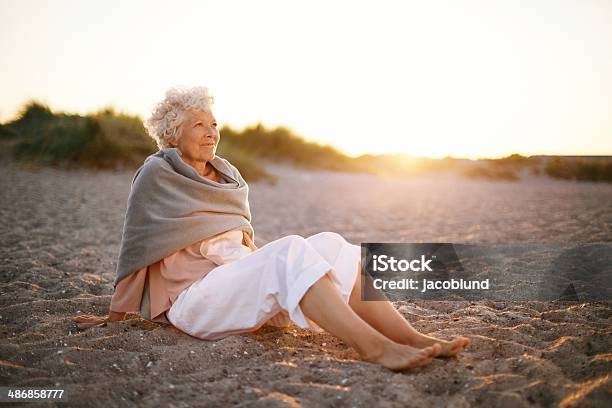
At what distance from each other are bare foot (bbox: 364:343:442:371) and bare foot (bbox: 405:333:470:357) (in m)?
0.11

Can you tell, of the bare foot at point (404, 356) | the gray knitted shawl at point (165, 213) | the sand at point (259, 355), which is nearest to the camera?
the sand at point (259, 355)

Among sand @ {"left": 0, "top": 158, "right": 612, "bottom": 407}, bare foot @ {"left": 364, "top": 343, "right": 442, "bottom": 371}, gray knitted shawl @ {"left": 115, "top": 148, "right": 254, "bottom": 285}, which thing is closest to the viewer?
sand @ {"left": 0, "top": 158, "right": 612, "bottom": 407}

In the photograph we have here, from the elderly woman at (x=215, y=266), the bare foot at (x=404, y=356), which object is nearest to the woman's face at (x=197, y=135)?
the elderly woman at (x=215, y=266)

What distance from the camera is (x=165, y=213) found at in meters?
2.99

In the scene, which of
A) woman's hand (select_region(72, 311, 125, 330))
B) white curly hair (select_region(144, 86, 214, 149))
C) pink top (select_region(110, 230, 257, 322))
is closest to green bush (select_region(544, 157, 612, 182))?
white curly hair (select_region(144, 86, 214, 149))

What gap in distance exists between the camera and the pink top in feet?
9.84

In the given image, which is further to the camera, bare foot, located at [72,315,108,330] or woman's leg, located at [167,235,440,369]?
bare foot, located at [72,315,108,330]

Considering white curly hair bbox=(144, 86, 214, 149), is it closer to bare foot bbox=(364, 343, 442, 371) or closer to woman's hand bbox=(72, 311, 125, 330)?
woman's hand bbox=(72, 311, 125, 330)

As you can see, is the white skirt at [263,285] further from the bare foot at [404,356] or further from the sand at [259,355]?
the bare foot at [404,356]

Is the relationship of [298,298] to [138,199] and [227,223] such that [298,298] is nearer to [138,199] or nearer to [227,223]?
[227,223]

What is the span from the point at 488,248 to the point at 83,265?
441 centimetres

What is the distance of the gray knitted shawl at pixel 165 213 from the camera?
116 inches

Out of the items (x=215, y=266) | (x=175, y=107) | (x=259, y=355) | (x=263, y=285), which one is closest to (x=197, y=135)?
(x=175, y=107)

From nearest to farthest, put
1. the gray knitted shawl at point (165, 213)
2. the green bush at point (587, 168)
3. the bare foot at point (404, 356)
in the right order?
the bare foot at point (404, 356) → the gray knitted shawl at point (165, 213) → the green bush at point (587, 168)
